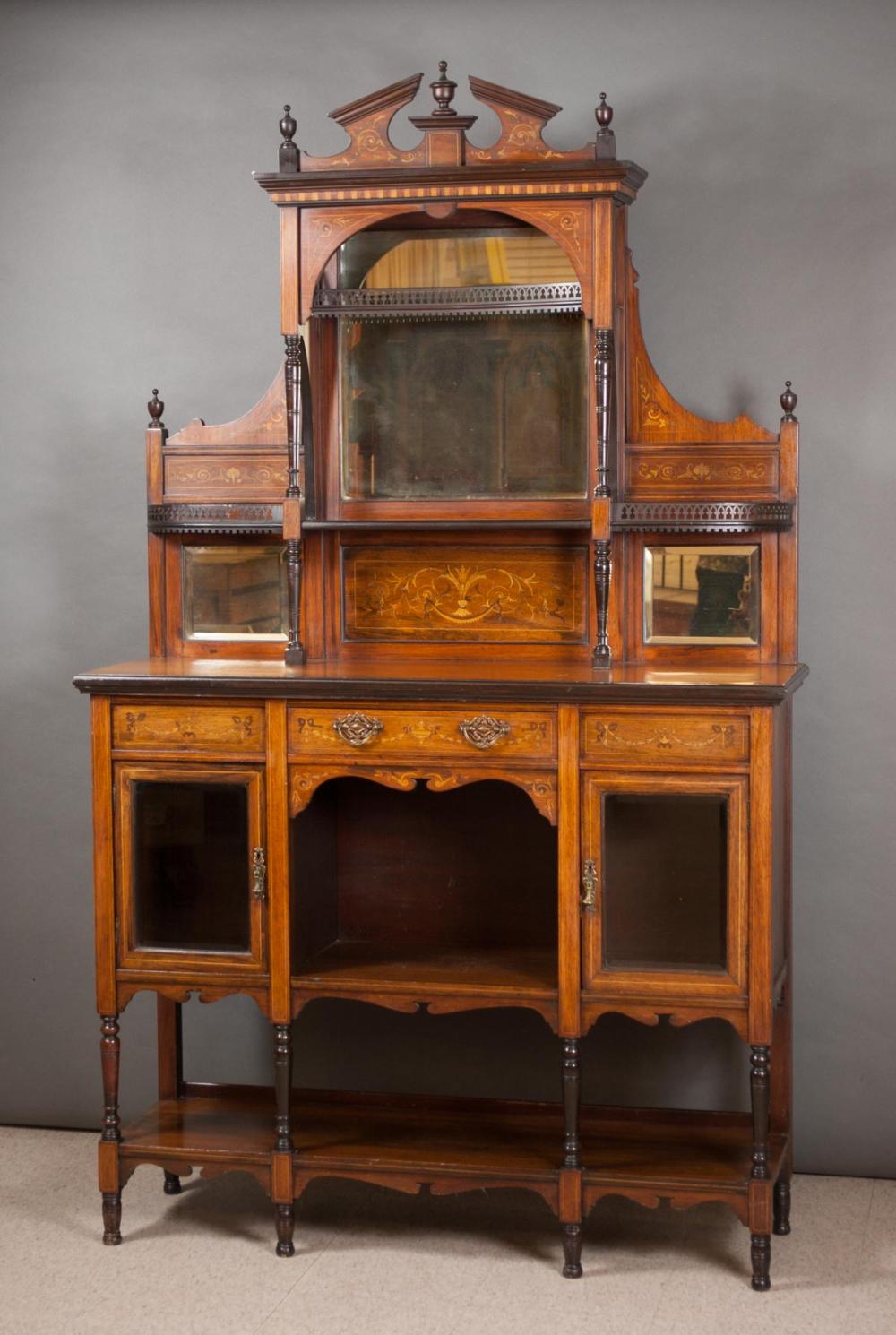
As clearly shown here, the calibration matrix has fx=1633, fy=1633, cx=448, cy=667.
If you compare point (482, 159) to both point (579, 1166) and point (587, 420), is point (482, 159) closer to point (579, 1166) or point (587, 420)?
point (587, 420)

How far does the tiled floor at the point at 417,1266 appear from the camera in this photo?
3482 millimetres

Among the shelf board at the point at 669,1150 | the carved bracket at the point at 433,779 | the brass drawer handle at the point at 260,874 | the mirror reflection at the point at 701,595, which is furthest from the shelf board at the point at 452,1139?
the mirror reflection at the point at 701,595

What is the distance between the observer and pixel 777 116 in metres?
4.14

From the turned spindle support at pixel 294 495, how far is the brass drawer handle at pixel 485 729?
62 centimetres

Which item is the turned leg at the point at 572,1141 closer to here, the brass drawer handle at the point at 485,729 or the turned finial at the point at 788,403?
the brass drawer handle at the point at 485,729

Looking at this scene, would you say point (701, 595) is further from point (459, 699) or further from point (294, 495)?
point (294, 495)

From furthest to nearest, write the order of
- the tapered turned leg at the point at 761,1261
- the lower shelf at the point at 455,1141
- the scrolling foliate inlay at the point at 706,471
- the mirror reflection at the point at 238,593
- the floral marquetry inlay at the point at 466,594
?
1. the mirror reflection at the point at 238,593
2. the floral marquetry inlay at the point at 466,594
3. the scrolling foliate inlay at the point at 706,471
4. the lower shelf at the point at 455,1141
5. the tapered turned leg at the point at 761,1261

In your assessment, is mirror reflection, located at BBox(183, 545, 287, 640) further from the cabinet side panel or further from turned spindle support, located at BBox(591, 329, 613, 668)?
turned spindle support, located at BBox(591, 329, 613, 668)

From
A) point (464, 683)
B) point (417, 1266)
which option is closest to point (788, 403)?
point (464, 683)

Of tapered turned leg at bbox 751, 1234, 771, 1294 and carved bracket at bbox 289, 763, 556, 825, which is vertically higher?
carved bracket at bbox 289, 763, 556, 825

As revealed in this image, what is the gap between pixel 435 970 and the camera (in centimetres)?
387

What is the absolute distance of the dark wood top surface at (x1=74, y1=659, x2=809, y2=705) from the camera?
3527mm

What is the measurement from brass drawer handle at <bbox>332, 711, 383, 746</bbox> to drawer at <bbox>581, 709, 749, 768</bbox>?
0.47 meters

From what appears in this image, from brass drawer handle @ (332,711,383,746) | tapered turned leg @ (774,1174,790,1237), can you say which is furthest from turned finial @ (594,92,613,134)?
tapered turned leg @ (774,1174,790,1237)
